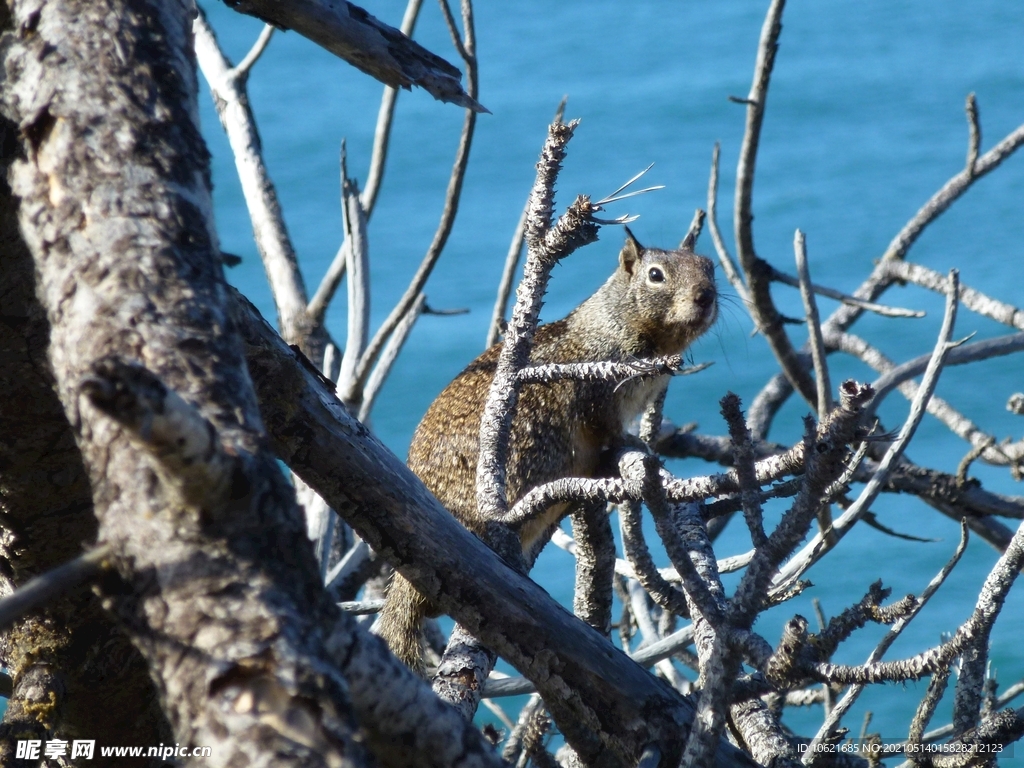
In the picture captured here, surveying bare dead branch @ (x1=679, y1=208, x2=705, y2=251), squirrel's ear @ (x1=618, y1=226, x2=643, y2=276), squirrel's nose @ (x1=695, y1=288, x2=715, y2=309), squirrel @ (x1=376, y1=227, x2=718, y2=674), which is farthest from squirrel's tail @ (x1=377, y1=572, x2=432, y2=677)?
squirrel's ear @ (x1=618, y1=226, x2=643, y2=276)

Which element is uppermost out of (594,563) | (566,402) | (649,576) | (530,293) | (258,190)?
(258,190)

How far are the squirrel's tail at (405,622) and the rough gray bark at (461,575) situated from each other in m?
1.27

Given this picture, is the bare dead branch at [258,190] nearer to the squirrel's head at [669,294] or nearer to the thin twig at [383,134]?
the thin twig at [383,134]

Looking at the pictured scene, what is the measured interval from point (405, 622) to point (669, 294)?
183 centimetres

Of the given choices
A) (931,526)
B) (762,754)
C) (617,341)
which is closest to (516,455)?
(617,341)

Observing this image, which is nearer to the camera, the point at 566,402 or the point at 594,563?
the point at 594,563

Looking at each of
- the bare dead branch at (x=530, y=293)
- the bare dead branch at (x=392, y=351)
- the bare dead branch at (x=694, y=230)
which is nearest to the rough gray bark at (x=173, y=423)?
the bare dead branch at (x=530, y=293)

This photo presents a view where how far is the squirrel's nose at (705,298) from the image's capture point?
4.32 metres

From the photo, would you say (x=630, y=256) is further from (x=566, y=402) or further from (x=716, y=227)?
(x=566, y=402)

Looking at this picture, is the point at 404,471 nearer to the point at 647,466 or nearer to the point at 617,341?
the point at 647,466

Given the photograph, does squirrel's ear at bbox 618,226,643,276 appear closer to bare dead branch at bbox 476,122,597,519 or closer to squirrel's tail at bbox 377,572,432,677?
squirrel's tail at bbox 377,572,432,677

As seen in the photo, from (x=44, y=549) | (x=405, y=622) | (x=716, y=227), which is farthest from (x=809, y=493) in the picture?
(x=716, y=227)

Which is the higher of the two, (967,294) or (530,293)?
(967,294)

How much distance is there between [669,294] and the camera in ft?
14.5
